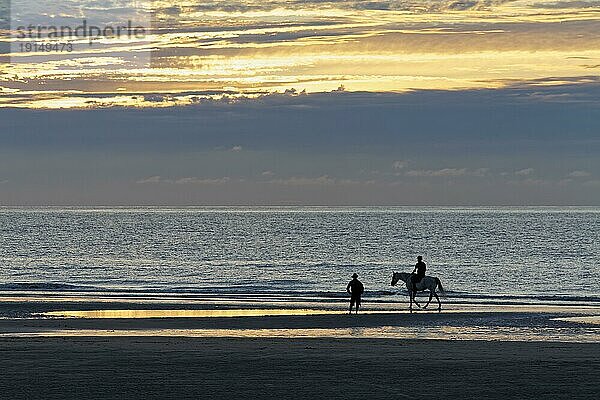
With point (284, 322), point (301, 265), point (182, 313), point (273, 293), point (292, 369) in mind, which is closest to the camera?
point (292, 369)

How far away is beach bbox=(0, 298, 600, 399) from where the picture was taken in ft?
62.7

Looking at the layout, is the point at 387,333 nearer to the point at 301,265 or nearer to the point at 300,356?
the point at 300,356

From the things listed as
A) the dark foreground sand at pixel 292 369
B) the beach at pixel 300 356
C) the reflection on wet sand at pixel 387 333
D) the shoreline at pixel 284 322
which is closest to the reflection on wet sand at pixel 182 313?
the shoreline at pixel 284 322

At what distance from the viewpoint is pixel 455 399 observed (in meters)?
18.1

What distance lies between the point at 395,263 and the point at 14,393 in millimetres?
88254

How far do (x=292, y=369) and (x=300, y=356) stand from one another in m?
2.43

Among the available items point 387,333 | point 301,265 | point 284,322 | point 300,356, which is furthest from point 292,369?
point 301,265

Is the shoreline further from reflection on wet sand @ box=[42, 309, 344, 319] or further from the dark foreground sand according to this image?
the dark foreground sand

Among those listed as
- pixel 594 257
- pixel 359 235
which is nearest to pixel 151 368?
pixel 594 257

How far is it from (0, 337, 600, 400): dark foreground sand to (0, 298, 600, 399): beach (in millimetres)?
26

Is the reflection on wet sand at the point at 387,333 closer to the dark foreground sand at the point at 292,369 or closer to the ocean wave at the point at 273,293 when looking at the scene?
the dark foreground sand at the point at 292,369

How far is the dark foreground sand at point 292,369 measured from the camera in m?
18.8

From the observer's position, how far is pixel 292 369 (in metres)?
21.9

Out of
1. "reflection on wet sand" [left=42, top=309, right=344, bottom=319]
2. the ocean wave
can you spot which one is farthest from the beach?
the ocean wave
